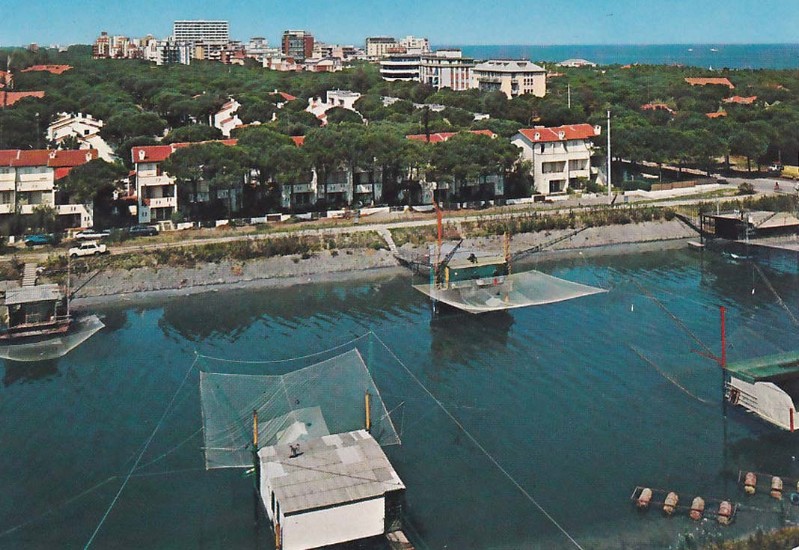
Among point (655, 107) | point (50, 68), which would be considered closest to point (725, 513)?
point (655, 107)

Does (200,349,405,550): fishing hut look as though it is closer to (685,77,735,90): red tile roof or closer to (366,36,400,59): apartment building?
(685,77,735,90): red tile roof

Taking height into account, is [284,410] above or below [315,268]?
below

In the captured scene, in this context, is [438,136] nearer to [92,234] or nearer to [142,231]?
[142,231]

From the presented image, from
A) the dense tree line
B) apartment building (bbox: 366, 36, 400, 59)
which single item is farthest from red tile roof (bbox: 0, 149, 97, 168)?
apartment building (bbox: 366, 36, 400, 59)

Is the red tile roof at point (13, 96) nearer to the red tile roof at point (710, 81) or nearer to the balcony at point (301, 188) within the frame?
the balcony at point (301, 188)

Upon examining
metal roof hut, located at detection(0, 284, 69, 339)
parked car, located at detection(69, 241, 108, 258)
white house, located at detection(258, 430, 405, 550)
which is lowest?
white house, located at detection(258, 430, 405, 550)

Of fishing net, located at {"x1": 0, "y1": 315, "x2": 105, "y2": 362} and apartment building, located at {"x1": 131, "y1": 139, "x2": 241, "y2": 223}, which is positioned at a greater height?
apartment building, located at {"x1": 131, "y1": 139, "x2": 241, "y2": 223}

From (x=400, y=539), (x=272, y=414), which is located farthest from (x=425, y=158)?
(x=400, y=539)

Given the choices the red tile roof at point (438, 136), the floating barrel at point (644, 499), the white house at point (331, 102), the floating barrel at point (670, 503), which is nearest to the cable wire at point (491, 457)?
the floating barrel at point (644, 499)
